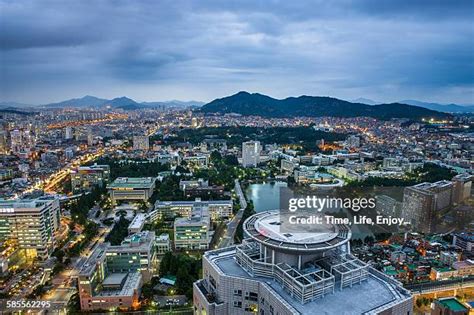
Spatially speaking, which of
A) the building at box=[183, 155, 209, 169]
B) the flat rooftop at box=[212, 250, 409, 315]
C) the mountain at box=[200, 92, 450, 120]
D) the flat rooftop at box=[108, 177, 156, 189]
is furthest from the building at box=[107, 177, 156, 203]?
the mountain at box=[200, 92, 450, 120]

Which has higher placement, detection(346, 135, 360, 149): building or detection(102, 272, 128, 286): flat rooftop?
detection(346, 135, 360, 149): building

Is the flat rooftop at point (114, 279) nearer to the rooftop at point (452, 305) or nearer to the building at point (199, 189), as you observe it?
the rooftop at point (452, 305)

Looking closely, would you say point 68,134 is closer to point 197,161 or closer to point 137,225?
point 197,161

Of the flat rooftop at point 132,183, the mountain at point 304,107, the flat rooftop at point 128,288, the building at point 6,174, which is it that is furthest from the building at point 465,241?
the mountain at point 304,107

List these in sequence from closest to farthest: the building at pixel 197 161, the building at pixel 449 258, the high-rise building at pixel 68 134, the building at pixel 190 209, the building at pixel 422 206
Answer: the building at pixel 449 258 < the building at pixel 422 206 < the building at pixel 190 209 < the building at pixel 197 161 < the high-rise building at pixel 68 134

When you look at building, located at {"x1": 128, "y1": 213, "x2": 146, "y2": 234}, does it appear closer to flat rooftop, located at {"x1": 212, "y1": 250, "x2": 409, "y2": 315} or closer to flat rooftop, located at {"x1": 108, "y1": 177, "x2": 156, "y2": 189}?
flat rooftop, located at {"x1": 108, "y1": 177, "x2": 156, "y2": 189}

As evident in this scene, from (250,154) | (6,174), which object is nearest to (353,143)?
(250,154)

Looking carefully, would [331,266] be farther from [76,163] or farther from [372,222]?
[76,163]
